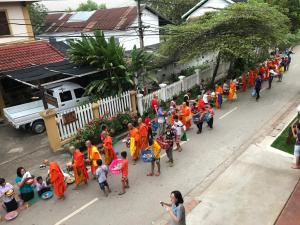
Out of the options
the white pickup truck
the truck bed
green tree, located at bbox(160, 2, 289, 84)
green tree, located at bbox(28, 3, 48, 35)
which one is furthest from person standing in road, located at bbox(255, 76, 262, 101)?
green tree, located at bbox(28, 3, 48, 35)

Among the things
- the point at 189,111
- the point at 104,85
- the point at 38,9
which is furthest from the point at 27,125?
the point at 38,9

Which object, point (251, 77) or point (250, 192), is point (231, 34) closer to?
point (251, 77)

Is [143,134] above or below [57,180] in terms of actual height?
above

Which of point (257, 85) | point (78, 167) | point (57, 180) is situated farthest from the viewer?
point (257, 85)

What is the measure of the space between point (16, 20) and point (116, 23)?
12.0 metres

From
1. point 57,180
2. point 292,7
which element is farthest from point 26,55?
point 292,7

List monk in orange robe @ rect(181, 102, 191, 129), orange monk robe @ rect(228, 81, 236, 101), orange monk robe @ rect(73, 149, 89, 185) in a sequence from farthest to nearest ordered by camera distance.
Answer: orange monk robe @ rect(228, 81, 236, 101) < monk in orange robe @ rect(181, 102, 191, 129) < orange monk robe @ rect(73, 149, 89, 185)

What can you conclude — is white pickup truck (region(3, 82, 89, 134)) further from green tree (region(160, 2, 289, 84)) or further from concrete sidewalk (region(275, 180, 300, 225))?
concrete sidewalk (region(275, 180, 300, 225))

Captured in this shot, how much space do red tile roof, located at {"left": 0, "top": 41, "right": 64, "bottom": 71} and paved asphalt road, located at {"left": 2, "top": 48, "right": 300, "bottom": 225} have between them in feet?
23.1

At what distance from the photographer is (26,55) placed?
645 inches

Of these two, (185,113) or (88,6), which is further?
(88,6)

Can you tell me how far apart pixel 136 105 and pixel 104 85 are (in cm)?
188

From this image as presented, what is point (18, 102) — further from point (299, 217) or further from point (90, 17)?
point (90, 17)

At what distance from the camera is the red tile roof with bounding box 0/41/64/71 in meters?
15.4
